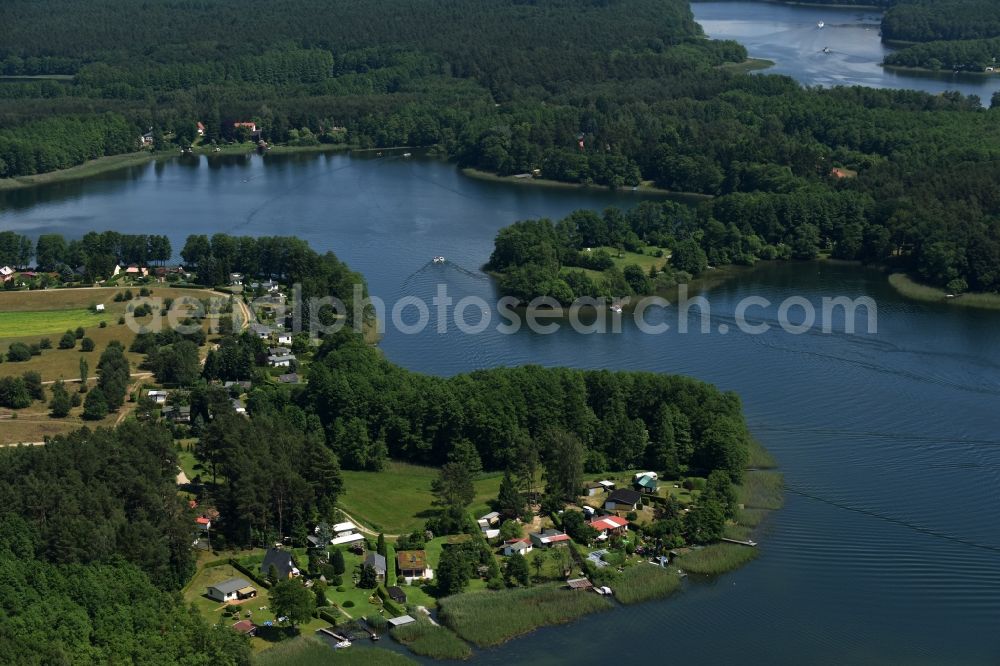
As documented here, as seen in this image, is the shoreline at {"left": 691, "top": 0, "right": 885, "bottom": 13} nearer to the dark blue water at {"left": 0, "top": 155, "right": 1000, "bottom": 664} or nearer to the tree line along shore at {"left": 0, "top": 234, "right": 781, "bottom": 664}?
the dark blue water at {"left": 0, "top": 155, "right": 1000, "bottom": 664}

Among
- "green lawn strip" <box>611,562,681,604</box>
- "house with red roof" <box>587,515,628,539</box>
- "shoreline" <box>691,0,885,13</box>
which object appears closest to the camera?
"green lawn strip" <box>611,562,681,604</box>

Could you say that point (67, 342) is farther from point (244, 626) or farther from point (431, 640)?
point (431, 640)

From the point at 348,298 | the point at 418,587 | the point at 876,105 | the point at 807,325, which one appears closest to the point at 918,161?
the point at 876,105

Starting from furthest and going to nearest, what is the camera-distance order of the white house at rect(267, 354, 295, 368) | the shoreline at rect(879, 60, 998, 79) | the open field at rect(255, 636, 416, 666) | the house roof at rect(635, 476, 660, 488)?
the shoreline at rect(879, 60, 998, 79) < the white house at rect(267, 354, 295, 368) < the house roof at rect(635, 476, 660, 488) < the open field at rect(255, 636, 416, 666)

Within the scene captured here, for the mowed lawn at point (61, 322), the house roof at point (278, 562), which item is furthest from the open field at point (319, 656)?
the mowed lawn at point (61, 322)

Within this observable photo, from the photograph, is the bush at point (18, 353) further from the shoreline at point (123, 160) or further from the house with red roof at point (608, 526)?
the shoreline at point (123, 160)

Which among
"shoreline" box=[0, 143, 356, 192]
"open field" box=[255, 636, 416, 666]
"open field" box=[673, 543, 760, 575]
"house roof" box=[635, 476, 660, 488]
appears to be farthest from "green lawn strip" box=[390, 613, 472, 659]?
"shoreline" box=[0, 143, 356, 192]
